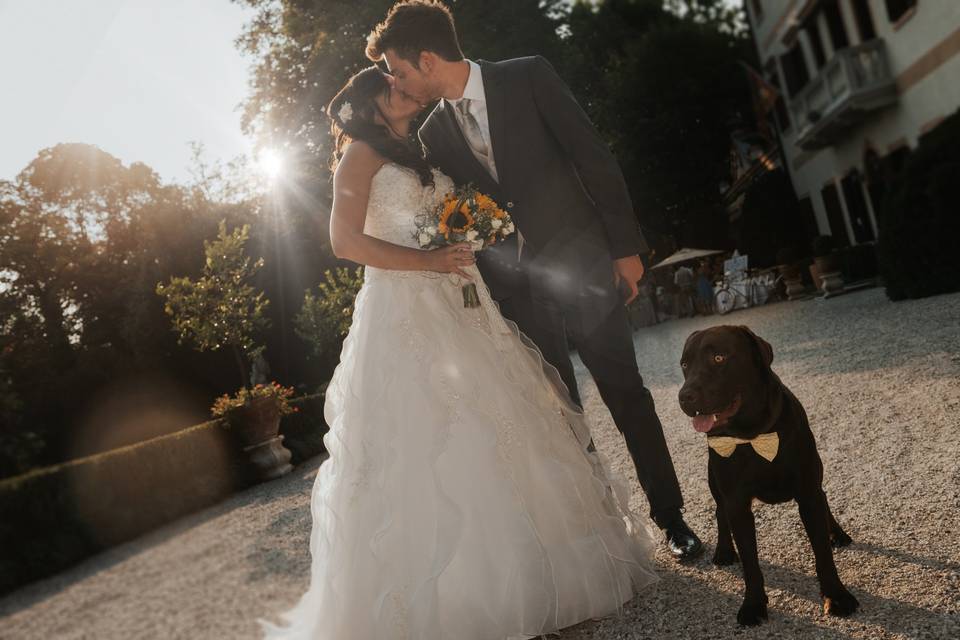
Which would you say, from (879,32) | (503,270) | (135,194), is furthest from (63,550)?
(135,194)

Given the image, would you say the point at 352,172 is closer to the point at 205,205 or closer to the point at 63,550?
the point at 63,550

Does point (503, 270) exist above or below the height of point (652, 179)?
below

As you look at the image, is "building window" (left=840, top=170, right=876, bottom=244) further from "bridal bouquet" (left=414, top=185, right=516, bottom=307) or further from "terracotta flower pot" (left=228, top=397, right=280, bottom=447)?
"bridal bouquet" (left=414, top=185, right=516, bottom=307)

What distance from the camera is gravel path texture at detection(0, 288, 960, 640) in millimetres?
2424

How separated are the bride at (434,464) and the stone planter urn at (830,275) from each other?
44.2ft

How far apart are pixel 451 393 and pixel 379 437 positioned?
1.10 feet

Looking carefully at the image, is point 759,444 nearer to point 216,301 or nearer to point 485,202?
point 485,202

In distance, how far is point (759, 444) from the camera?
2393 mm

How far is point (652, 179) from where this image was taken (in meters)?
27.7

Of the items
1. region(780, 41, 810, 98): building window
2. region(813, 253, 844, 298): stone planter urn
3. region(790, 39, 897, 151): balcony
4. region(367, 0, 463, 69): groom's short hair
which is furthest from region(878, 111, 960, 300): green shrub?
region(780, 41, 810, 98): building window

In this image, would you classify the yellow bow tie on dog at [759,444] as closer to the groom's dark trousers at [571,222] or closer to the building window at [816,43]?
the groom's dark trousers at [571,222]

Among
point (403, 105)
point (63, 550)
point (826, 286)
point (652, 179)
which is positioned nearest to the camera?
point (403, 105)

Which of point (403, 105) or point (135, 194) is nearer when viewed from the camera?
point (403, 105)

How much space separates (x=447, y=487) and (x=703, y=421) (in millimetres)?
966
